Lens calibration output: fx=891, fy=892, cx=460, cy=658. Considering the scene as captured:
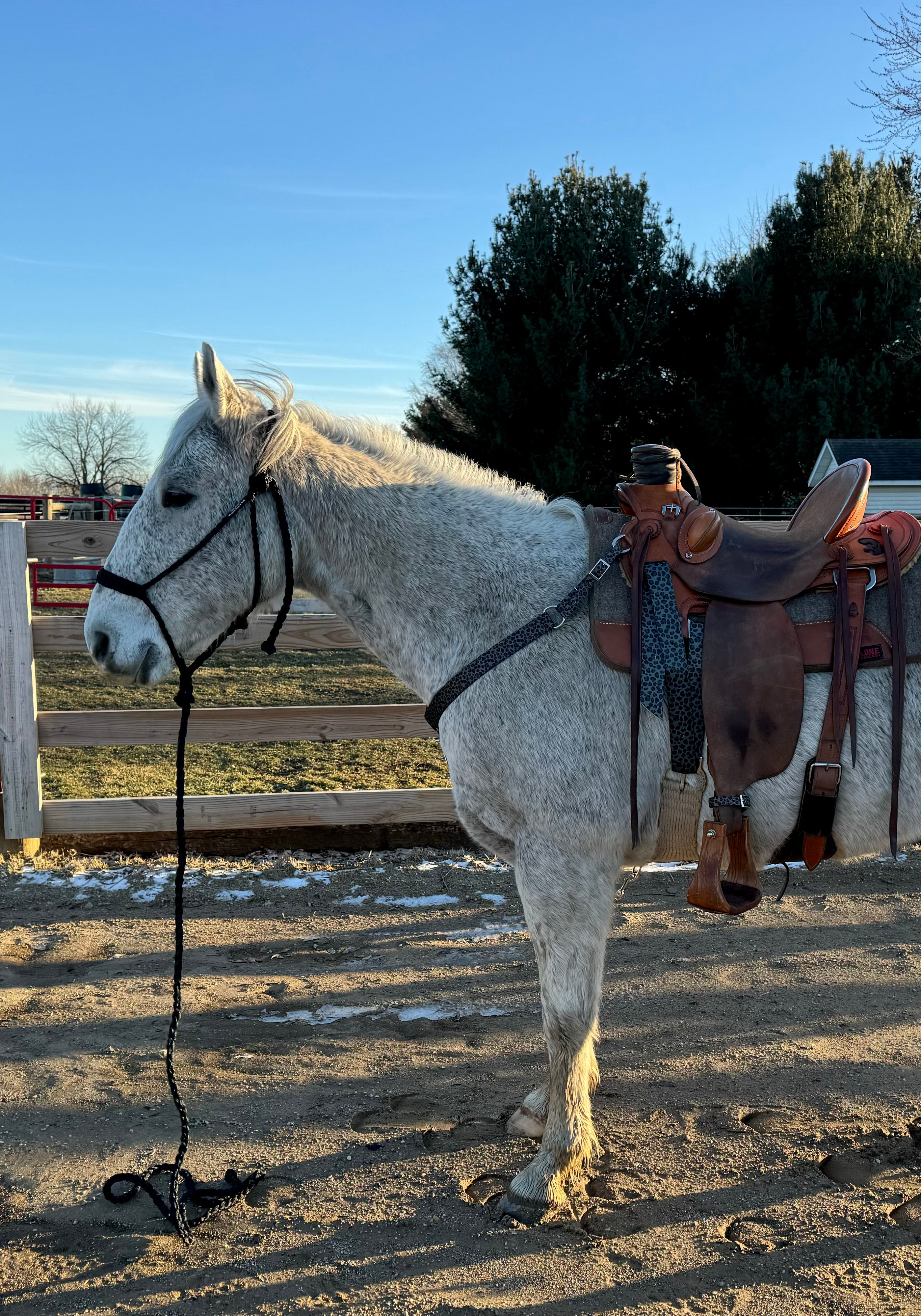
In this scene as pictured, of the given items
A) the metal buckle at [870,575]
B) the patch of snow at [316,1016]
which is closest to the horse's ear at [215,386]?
the metal buckle at [870,575]

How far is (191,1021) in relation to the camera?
371 centimetres

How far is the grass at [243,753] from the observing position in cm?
696

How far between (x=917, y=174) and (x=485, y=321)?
12775 millimetres

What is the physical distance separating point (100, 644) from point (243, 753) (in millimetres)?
5919

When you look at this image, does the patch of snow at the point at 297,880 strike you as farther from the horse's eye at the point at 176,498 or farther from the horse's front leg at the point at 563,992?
the horse's eye at the point at 176,498

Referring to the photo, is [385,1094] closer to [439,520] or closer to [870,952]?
[439,520]

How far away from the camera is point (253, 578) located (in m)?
2.57

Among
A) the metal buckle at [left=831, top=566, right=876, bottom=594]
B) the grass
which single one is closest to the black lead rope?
the metal buckle at [left=831, top=566, right=876, bottom=594]

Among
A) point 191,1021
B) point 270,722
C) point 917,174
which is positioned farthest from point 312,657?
point 917,174

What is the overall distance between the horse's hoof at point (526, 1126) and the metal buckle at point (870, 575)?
195 cm

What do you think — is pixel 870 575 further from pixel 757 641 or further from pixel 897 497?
pixel 897 497

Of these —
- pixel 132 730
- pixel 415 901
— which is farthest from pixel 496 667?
pixel 132 730

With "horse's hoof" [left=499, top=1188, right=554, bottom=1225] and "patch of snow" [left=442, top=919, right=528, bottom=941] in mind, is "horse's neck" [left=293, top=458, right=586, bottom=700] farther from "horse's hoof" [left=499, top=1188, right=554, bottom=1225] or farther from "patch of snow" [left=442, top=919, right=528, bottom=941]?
"patch of snow" [left=442, top=919, right=528, bottom=941]

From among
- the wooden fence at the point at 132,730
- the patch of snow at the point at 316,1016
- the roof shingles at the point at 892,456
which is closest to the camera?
the patch of snow at the point at 316,1016
